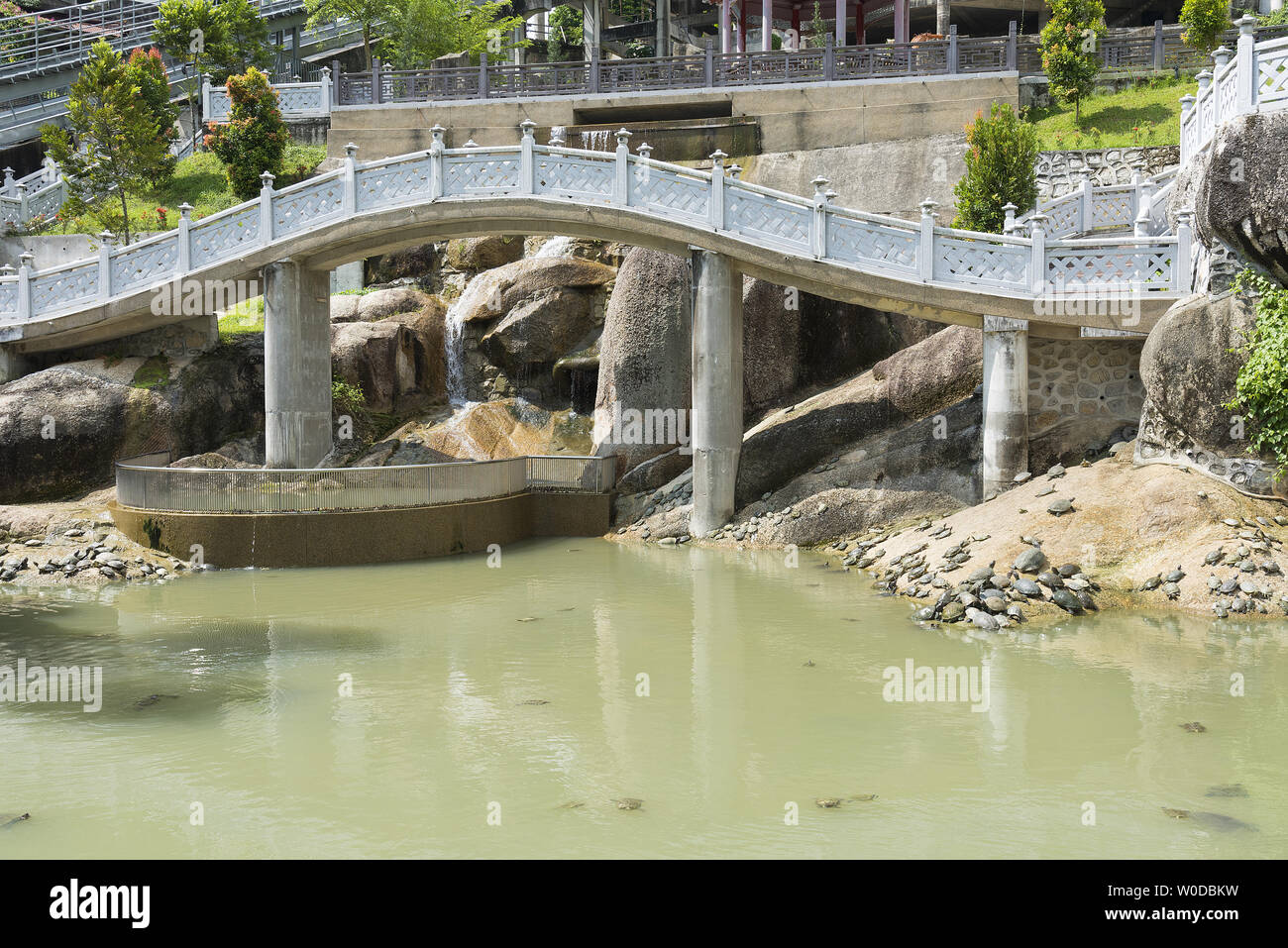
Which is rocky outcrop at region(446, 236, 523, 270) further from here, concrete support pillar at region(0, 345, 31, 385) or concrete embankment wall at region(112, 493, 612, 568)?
concrete support pillar at region(0, 345, 31, 385)

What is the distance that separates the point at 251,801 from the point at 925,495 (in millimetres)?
13897

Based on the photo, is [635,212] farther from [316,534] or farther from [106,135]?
[106,135]

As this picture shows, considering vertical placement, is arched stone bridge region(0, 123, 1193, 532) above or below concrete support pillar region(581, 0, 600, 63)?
below

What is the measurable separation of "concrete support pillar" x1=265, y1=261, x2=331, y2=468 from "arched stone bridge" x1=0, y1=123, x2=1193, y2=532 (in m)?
0.03

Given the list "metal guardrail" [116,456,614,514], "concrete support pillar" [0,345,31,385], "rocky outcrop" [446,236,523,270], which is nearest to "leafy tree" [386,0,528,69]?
"rocky outcrop" [446,236,523,270]

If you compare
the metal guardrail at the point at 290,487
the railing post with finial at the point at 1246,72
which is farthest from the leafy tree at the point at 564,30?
the railing post with finial at the point at 1246,72

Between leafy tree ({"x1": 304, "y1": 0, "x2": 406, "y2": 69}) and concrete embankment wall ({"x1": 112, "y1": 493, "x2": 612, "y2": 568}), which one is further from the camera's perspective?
leafy tree ({"x1": 304, "y1": 0, "x2": 406, "y2": 69})

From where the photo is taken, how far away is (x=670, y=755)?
9.75 metres

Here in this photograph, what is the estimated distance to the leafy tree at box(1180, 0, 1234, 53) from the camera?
97.1 ft

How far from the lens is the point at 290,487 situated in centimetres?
1980

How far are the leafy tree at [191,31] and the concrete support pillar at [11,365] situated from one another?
17.5 metres

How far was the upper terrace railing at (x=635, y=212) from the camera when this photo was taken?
61.4ft

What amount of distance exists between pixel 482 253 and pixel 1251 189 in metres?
18.7

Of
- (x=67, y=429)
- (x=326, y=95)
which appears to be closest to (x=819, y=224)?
(x=67, y=429)
